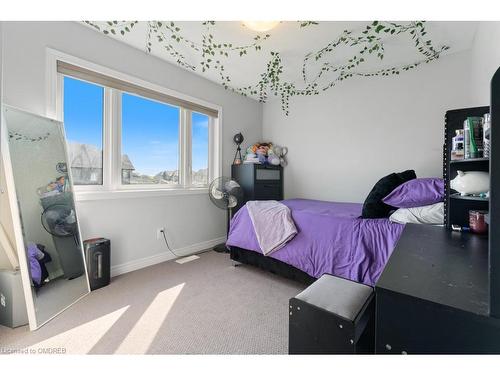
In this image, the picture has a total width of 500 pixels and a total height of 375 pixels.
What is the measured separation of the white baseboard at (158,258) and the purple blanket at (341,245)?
3.88 feet

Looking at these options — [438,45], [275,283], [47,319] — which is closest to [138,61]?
[47,319]

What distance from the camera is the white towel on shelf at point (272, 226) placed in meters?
2.00

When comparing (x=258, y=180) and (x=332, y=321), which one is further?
(x=258, y=180)

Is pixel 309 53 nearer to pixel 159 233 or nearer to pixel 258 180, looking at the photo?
pixel 258 180

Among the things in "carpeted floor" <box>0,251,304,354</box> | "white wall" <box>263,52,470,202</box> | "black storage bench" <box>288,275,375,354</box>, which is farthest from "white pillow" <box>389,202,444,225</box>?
"white wall" <box>263,52,470,202</box>

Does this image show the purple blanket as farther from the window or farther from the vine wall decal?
the vine wall decal

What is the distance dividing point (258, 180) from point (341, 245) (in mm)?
1683

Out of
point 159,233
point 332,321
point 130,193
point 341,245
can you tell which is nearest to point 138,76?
point 130,193

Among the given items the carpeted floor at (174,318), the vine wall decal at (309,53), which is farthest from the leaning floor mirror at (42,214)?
the vine wall decal at (309,53)

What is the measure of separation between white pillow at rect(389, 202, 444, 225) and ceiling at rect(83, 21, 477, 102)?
1.63m

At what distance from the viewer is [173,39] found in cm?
218

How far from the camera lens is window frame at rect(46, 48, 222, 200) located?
1884 mm

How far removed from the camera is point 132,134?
2.50 meters
